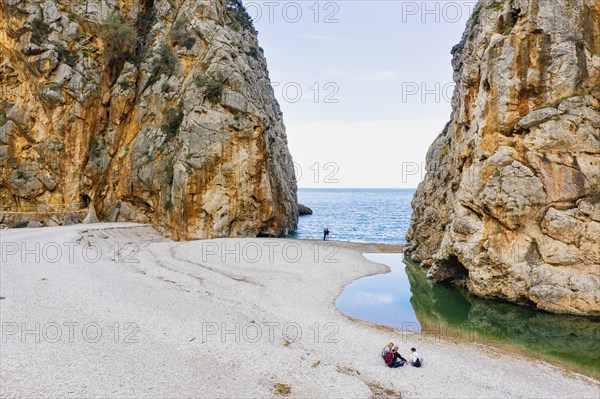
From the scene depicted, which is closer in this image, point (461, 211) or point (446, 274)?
point (461, 211)

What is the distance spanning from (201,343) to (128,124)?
35.4m

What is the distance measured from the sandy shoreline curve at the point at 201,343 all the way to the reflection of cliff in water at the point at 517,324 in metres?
1.98

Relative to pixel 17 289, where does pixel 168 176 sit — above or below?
above

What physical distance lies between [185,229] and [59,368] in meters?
25.8

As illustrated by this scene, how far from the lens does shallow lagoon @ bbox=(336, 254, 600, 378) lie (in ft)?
48.3

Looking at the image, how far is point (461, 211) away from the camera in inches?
928

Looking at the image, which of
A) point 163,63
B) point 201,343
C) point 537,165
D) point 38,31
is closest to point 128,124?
point 163,63

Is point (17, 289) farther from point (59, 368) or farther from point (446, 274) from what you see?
point (446, 274)

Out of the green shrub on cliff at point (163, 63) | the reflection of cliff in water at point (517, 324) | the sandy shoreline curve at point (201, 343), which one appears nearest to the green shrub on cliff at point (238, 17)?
the green shrub on cliff at point (163, 63)

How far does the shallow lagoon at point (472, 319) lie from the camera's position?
14.7 m

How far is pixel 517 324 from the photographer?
57.9ft

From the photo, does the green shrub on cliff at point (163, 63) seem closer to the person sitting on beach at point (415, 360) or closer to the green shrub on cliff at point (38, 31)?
the green shrub on cliff at point (38, 31)

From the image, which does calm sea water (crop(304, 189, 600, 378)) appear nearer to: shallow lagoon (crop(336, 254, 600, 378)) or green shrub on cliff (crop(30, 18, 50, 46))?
shallow lagoon (crop(336, 254, 600, 378))

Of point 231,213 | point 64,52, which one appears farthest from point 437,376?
point 64,52
